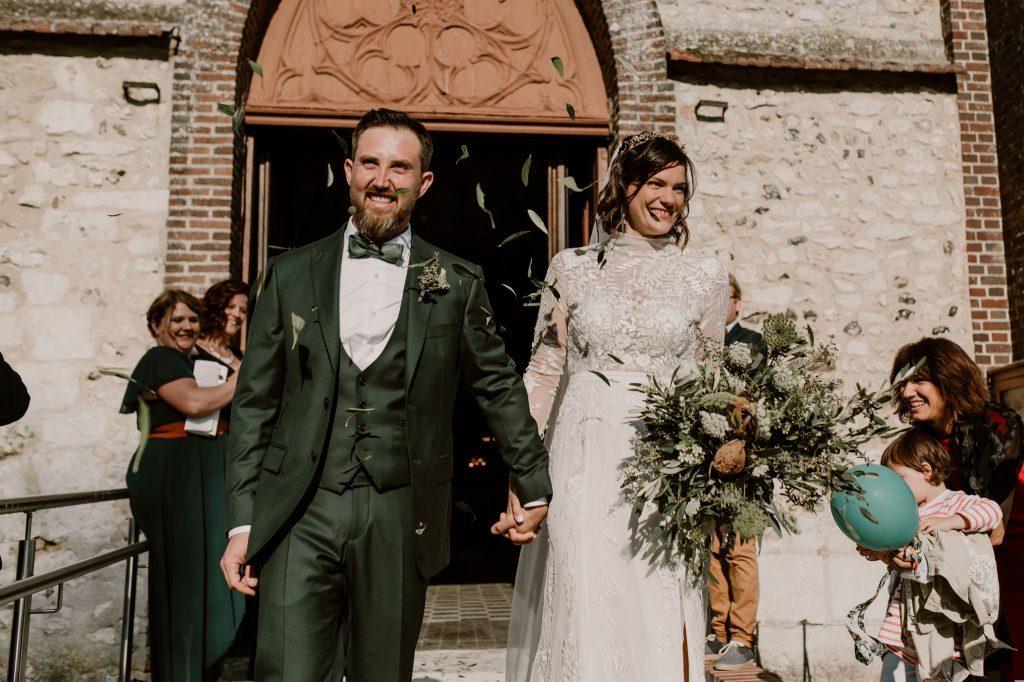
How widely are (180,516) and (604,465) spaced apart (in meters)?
2.61

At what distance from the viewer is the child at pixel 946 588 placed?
11.4 feet

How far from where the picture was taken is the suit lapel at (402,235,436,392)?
257 cm

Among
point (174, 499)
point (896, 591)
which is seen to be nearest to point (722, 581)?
point (896, 591)

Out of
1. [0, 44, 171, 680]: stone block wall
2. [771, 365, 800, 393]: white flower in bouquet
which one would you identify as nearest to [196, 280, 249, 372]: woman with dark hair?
[0, 44, 171, 680]: stone block wall

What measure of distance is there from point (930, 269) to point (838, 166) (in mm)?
1158

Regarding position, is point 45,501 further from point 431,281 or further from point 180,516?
point 431,281

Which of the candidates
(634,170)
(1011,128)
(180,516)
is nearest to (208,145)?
(180,516)

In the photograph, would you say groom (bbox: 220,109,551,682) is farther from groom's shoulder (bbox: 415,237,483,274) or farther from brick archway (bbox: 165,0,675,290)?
brick archway (bbox: 165,0,675,290)

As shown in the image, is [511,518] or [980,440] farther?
[980,440]

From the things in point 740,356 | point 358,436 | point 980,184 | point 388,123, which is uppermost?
point 980,184

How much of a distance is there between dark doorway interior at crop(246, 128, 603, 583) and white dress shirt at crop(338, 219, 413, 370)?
0.43 m

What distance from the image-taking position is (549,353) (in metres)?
A: 3.35

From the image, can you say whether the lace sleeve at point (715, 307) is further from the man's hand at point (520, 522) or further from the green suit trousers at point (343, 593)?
the green suit trousers at point (343, 593)

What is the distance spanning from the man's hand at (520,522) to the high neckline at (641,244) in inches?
43.6
